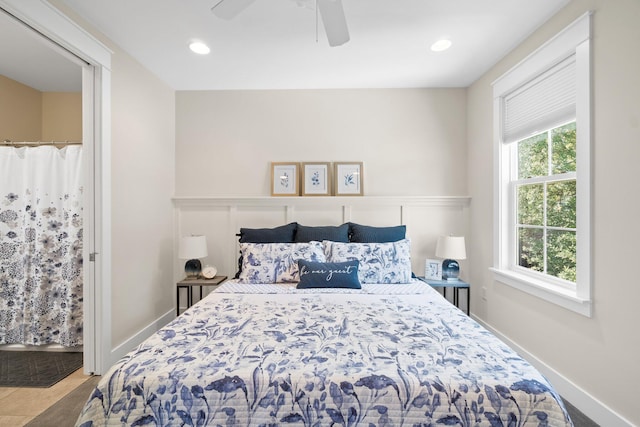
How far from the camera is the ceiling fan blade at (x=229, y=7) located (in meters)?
1.59

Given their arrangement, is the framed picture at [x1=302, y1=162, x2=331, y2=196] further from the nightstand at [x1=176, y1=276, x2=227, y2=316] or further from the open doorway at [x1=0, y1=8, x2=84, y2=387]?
the open doorway at [x1=0, y1=8, x2=84, y2=387]

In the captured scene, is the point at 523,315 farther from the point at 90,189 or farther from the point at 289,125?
the point at 90,189

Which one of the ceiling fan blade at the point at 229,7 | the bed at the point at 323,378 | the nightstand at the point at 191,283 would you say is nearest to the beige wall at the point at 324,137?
the nightstand at the point at 191,283

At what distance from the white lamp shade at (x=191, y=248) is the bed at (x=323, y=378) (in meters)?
1.34

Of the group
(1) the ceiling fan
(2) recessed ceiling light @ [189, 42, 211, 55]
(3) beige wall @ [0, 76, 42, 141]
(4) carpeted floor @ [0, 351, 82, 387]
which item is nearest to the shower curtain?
(4) carpeted floor @ [0, 351, 82, 387]

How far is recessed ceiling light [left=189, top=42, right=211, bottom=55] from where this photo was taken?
97.2 inches

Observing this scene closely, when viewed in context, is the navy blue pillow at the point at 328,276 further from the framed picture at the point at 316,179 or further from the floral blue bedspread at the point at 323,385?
the framed picture at the point at 316,179

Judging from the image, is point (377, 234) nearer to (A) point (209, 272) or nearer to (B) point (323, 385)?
(A) point (209, 272)

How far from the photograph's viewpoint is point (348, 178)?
11.1 ft

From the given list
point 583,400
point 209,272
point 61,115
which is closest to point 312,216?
point 209,272

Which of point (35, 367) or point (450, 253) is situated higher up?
point (450, 253)

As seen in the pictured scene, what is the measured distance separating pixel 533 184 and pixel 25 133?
16.0 feet

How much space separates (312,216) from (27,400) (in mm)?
2600

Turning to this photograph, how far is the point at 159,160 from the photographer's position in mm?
3141
